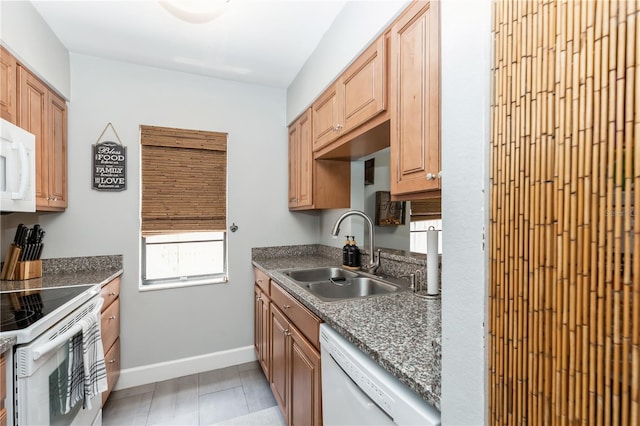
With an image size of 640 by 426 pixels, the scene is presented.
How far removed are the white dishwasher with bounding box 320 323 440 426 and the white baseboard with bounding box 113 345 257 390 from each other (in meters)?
1.74

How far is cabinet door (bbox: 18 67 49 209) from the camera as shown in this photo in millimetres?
1788

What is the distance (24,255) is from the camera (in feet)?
6.54

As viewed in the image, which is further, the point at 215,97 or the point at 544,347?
the point at 215,97

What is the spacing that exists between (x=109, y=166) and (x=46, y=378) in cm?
168

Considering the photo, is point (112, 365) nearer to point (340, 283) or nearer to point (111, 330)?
point (111, 330)

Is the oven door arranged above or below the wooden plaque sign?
below

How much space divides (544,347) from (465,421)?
0.83 ft

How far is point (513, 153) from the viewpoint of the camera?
1.63ft

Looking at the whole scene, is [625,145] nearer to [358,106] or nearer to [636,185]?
[636,185]

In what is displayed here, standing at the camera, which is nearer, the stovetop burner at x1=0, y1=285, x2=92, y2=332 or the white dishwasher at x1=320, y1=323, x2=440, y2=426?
the white dishwasher at x1=320, y1=323, x2=440, y2=426

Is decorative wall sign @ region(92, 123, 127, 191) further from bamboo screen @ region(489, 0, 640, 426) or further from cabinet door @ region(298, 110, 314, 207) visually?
bamboo screen @ region(489, 0, 640, 426)

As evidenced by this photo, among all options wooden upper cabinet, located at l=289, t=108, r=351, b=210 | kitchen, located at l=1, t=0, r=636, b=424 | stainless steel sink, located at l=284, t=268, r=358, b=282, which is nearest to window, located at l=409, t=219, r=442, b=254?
stainless steel sink, located at l=284, t=268, r=358, b=282

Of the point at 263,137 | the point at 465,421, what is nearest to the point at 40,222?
the point at 263,137

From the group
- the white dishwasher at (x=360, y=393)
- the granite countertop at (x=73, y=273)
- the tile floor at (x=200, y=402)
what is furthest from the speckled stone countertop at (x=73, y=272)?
the white dishwasher at (x=360, y=393)
